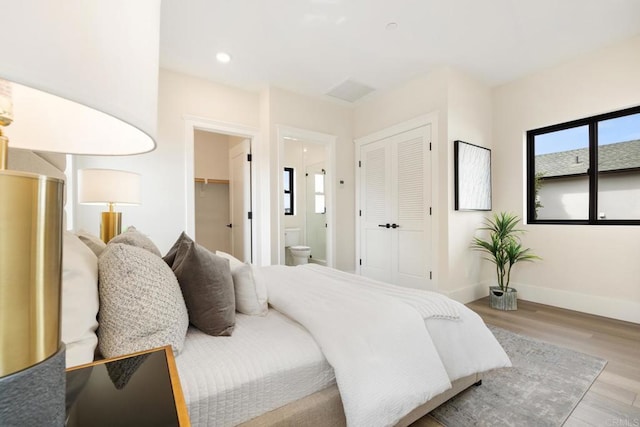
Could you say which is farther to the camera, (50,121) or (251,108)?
(251,108)

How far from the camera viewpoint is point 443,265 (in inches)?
131

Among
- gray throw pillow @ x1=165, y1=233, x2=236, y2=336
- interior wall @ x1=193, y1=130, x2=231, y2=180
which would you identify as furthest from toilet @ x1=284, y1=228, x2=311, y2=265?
gray throw pillow @ x1=165, y1=233, x2=236, y2=336

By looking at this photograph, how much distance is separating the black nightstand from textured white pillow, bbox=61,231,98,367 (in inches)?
4.0

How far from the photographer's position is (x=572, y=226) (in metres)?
3.22

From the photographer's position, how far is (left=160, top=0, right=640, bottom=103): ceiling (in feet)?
7.93

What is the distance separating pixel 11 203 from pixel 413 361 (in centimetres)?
131

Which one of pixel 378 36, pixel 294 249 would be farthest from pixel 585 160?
pixel 294 249

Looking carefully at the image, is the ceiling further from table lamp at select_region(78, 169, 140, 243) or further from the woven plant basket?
the woven plant basket

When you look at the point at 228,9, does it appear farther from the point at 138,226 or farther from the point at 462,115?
the point at 462,115

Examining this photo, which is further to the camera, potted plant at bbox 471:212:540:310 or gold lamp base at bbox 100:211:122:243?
potted plant at bbox 471:212:540:310

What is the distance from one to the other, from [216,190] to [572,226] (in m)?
5.21

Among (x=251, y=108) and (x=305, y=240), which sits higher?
(x=251, y=108)

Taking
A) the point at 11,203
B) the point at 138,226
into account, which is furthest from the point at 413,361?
the point at 138,226

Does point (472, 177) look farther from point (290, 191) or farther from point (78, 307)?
point (78, 307)
